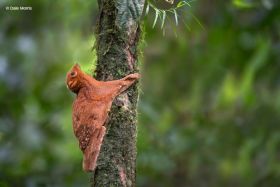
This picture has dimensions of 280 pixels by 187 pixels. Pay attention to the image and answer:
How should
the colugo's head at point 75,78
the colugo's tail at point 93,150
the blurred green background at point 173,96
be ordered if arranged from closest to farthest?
1. the colugo's tail at point 93,150
2. the colugo's head at point 75,78
3. the blurred green background at point 173,96

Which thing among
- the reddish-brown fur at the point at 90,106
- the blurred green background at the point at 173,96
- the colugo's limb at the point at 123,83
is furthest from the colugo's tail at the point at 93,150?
the blurred green background at the point at 173,96

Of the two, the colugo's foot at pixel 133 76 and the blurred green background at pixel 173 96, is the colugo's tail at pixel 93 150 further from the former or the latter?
the blurred green background at pixel 173 96

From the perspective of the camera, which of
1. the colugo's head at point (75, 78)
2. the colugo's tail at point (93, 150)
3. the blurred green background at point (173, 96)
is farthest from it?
the blurred green background at point (173, 96)

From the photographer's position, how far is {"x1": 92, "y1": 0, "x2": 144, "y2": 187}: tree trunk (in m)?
2.45

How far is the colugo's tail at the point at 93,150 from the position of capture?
2.32 metres

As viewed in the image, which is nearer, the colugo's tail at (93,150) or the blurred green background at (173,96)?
the colugo's tail at (93,150)

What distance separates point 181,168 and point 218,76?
0.88 metres

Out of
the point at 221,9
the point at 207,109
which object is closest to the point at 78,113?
the point at 221,9

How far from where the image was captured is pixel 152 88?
583 centimetres

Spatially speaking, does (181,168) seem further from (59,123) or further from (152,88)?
(59,123)

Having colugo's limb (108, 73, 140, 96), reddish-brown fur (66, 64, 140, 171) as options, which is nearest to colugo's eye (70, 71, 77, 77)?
reddish-brown fur (66, 64, 140, 171)

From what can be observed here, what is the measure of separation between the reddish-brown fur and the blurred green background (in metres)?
1.91

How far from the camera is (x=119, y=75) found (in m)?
2.52

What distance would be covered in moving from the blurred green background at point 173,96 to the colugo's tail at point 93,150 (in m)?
1.97
